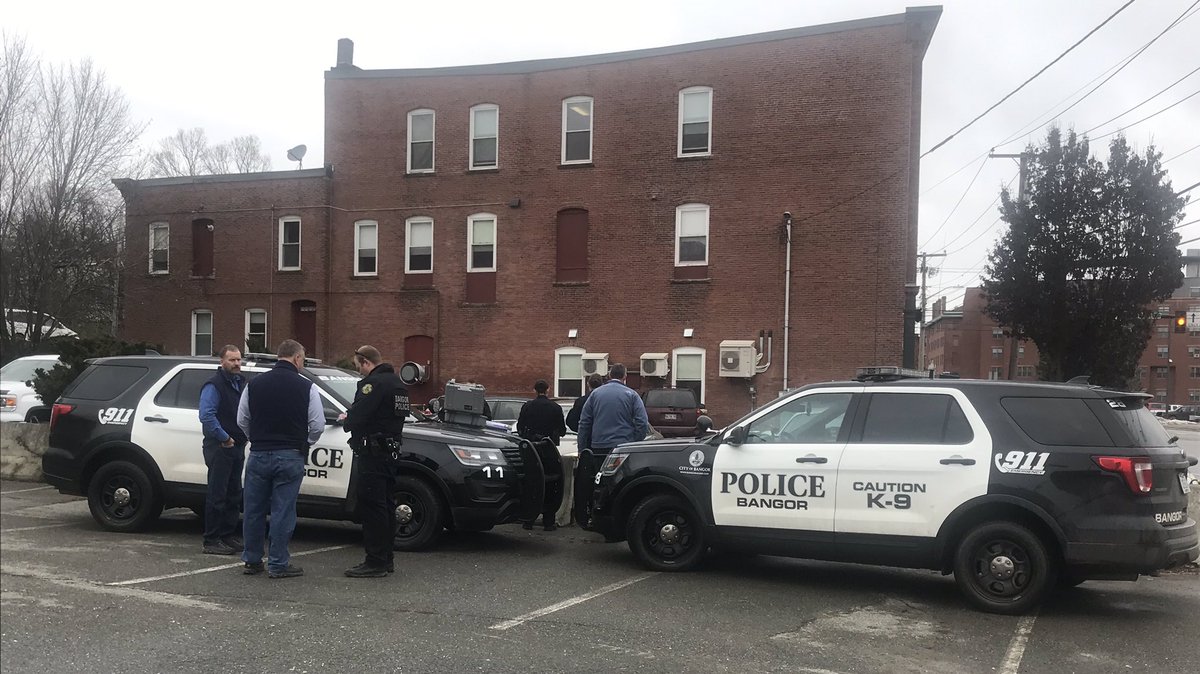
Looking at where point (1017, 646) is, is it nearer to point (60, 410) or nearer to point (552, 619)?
point (552, 619)

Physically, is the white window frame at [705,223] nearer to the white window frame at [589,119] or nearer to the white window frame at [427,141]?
the white window frame at [589,119]

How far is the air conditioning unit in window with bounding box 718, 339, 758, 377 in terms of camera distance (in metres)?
24.4

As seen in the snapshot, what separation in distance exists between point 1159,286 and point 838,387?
80.3ft

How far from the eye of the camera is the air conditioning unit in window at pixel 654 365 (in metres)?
25.0

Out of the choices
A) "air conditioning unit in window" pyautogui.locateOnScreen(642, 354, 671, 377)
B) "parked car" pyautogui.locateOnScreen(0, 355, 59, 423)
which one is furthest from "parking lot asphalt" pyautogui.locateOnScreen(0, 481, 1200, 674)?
"air conditioning unit in window" pyautogui.locateOnScreen(642, 354, 671, 377)

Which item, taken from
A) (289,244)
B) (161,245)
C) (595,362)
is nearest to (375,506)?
(595,362)

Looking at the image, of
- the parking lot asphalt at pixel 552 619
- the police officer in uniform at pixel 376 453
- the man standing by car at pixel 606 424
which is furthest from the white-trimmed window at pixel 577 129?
the police officer in uniform at pixel 376 453

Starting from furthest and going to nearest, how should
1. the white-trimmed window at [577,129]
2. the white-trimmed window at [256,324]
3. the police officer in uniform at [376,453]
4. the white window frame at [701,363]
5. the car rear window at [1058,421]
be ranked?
1. the white-trimmed window at [256,324]
2. the white-trimmed window at [577,129]
3. the white window frame at [701,363]
4. the police officer in uniform at [376,453]
5. the car rear window at [1058,421]

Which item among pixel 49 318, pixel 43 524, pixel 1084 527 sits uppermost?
pixel 49 318

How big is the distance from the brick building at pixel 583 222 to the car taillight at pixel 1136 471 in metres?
17.6

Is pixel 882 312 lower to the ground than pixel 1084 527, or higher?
higher

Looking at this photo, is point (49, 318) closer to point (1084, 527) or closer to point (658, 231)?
point (1084, 527)

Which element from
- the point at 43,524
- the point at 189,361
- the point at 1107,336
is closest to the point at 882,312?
the point at 1107,336

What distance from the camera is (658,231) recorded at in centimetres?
2591
